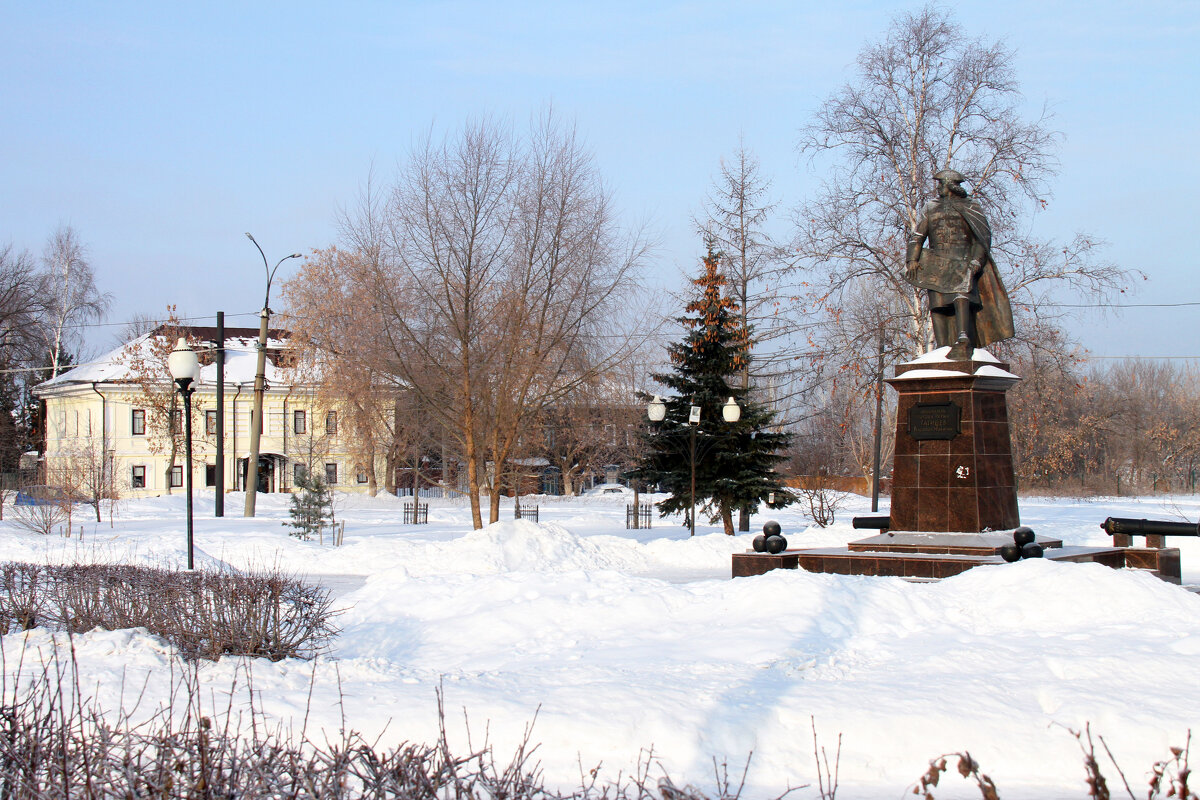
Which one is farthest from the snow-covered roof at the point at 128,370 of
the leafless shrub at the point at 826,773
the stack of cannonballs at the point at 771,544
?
the leafless shrub at the point at 826,773

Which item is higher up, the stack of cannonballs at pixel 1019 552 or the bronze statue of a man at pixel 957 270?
the bronze statue of a man at pixel 957 270

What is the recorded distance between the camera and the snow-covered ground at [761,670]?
557cm

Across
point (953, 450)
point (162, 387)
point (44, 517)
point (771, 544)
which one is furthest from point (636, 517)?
point (162, 387)

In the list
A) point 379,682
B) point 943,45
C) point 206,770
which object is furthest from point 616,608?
point 943,45

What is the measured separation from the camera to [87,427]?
52.1 m

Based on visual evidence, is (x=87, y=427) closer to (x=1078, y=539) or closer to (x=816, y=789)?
(x=1078, y=539)

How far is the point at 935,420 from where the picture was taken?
43.8 feet

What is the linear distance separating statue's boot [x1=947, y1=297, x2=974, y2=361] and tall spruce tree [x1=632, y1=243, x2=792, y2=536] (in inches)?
441

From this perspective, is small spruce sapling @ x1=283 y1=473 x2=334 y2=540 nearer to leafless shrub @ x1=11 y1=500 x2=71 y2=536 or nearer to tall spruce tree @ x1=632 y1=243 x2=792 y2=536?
leafless shrub @ x1=11 y1=500 x2=71 y2=536

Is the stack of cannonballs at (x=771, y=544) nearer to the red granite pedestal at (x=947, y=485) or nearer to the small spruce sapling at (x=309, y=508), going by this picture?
the red granite pedestal at (x=947, y=485)

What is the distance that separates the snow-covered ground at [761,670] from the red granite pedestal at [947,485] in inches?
100

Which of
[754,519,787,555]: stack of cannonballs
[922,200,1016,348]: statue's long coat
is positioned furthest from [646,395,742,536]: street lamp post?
[922,200,1016,348]: statue's long coat

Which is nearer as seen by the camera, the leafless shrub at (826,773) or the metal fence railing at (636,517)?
the leafless shrub at (826,773)

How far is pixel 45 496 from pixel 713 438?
1563cm
